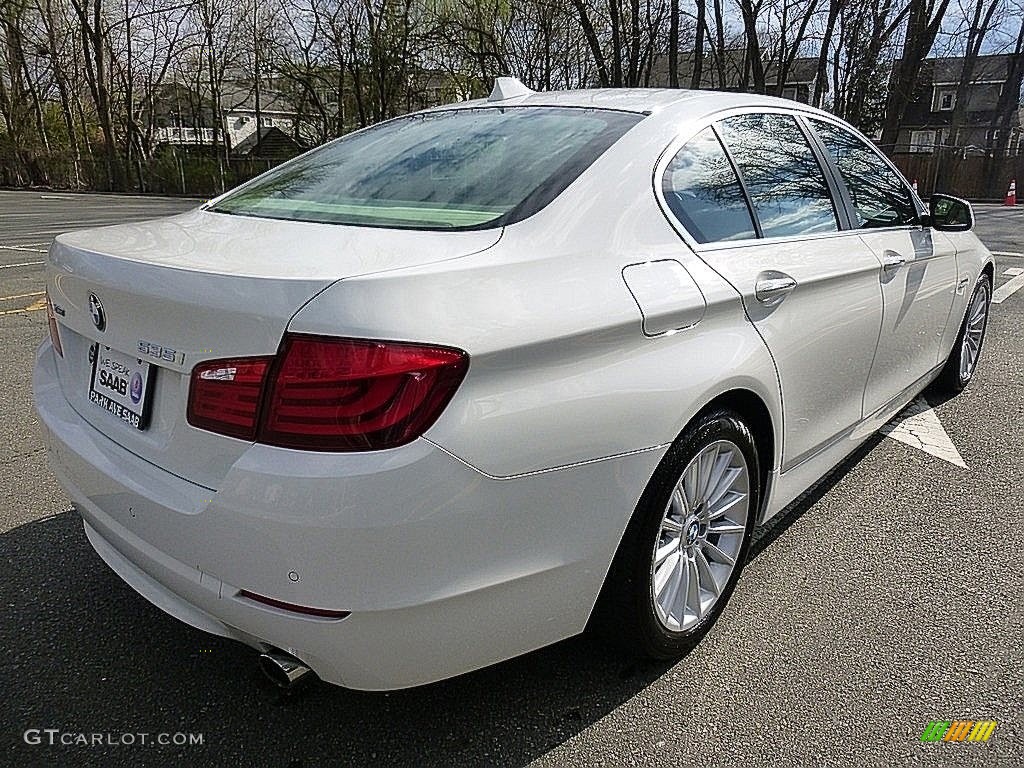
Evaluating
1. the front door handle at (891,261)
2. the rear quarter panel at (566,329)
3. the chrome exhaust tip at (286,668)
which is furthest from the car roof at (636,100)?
the chrome exhaust tip at (286,668)

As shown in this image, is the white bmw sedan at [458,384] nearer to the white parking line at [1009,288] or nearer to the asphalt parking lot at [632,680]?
the asphalt parking lot at [632,680]

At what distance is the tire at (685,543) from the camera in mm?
2059

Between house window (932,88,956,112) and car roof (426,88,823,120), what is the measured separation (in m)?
52.1

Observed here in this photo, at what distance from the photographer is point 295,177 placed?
272cm

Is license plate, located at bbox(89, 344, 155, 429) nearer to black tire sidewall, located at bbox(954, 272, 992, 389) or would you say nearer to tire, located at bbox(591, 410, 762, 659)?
tire, located at bbox(591, 410, 762, 659)

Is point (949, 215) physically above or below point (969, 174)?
above

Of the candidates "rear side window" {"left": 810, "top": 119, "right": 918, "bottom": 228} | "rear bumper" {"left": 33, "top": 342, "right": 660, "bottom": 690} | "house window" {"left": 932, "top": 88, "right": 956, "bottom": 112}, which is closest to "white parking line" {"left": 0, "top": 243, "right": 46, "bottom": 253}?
"rear bumper" {"left": 33, "top": 342, "right": 660, "bottom": 690}

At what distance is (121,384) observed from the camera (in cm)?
193

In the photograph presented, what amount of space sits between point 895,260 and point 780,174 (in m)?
0.75

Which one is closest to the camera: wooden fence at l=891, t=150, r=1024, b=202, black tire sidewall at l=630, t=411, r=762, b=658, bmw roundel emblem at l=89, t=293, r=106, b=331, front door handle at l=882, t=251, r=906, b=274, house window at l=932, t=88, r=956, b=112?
bmw roundel emblem at l=89, t=293, r=106, b=331

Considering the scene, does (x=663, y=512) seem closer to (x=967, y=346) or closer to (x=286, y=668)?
(x=286, y=668)

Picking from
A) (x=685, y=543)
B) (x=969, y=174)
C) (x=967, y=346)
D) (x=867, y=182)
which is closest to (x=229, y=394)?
(x=685, y=543)

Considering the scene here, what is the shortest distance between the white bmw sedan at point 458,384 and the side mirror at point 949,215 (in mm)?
1359

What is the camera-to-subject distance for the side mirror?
3.82 m
